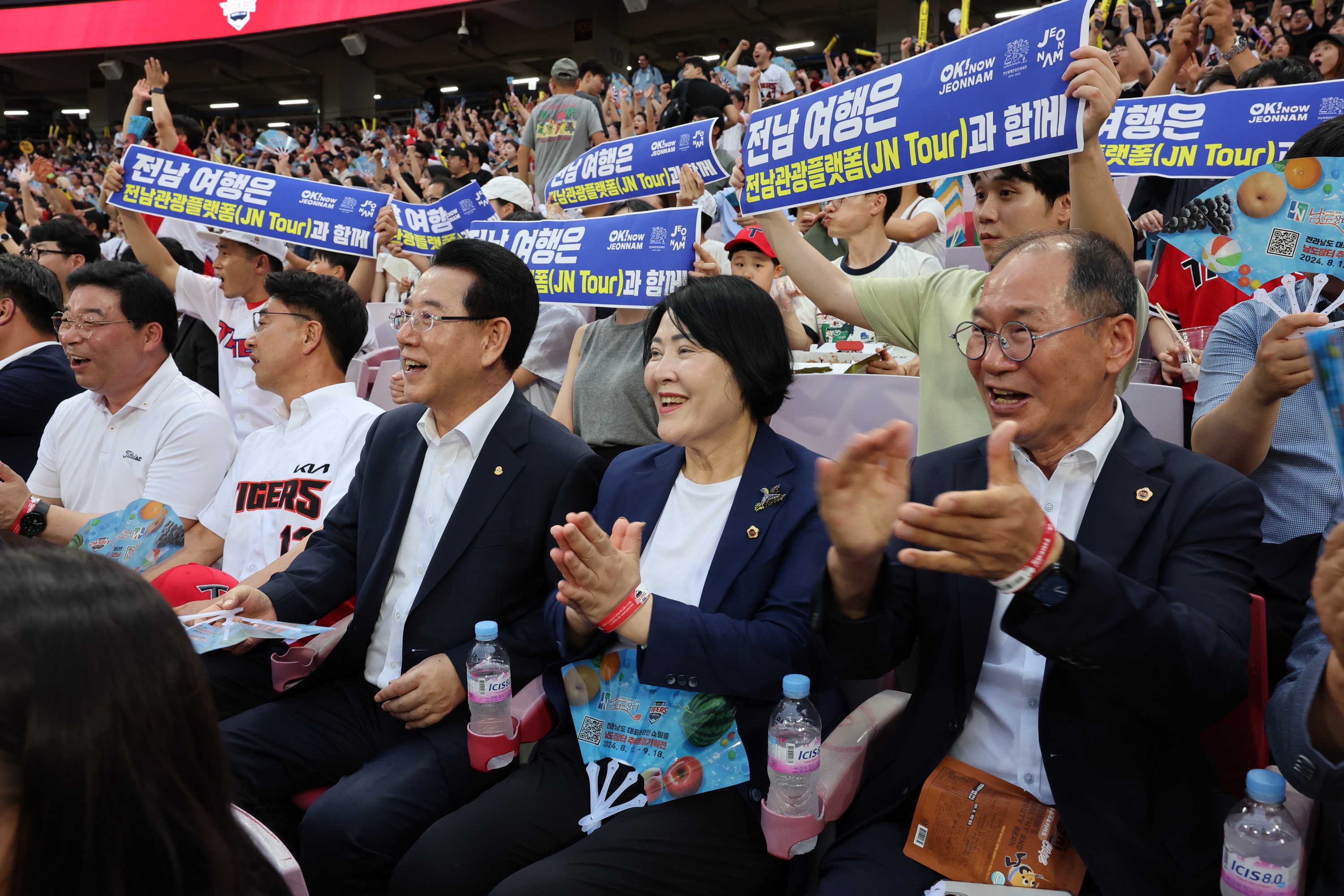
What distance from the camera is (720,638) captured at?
185 centimetres

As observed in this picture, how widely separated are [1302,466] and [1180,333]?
926 millimetres

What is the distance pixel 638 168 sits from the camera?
15.6 feet

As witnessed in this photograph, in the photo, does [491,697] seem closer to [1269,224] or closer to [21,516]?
[21,516]

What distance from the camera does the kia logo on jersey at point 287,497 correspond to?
288cm

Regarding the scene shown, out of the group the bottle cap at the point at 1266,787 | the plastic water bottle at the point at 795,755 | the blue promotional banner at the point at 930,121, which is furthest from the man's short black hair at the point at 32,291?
the bottle cap at the point at 1266,787

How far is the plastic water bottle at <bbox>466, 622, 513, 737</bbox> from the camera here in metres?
2.09

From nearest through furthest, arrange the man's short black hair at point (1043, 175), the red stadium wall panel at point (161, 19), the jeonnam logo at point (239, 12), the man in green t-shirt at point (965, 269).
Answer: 1. the man in green t-shirt at point (965, 269)
2. the man's short black hair at point (1043, 175)
3. the red stadium wall panel at point (161, 19)
4. the jeonnam logo at point (239, 12)

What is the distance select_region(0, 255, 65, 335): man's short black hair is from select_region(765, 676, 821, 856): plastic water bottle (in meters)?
3.70

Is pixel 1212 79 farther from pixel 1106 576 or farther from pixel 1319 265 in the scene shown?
pixel 1106 576

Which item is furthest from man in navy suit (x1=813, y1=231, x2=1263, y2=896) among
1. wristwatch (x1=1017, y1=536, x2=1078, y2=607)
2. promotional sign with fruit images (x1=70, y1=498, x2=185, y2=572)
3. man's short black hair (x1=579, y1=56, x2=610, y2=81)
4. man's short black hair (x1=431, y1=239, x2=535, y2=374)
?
man's short black hair (x1=579, y1=56, x2=610, y2=81)

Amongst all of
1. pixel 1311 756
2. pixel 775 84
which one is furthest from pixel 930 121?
pixel 775 84

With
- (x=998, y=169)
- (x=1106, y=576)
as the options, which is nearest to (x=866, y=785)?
(x=1106, y=576)

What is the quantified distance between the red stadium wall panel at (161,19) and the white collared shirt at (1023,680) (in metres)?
20.6

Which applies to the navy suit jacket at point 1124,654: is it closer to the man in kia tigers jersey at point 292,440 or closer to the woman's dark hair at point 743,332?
the woman's dark hair at point 743,332
